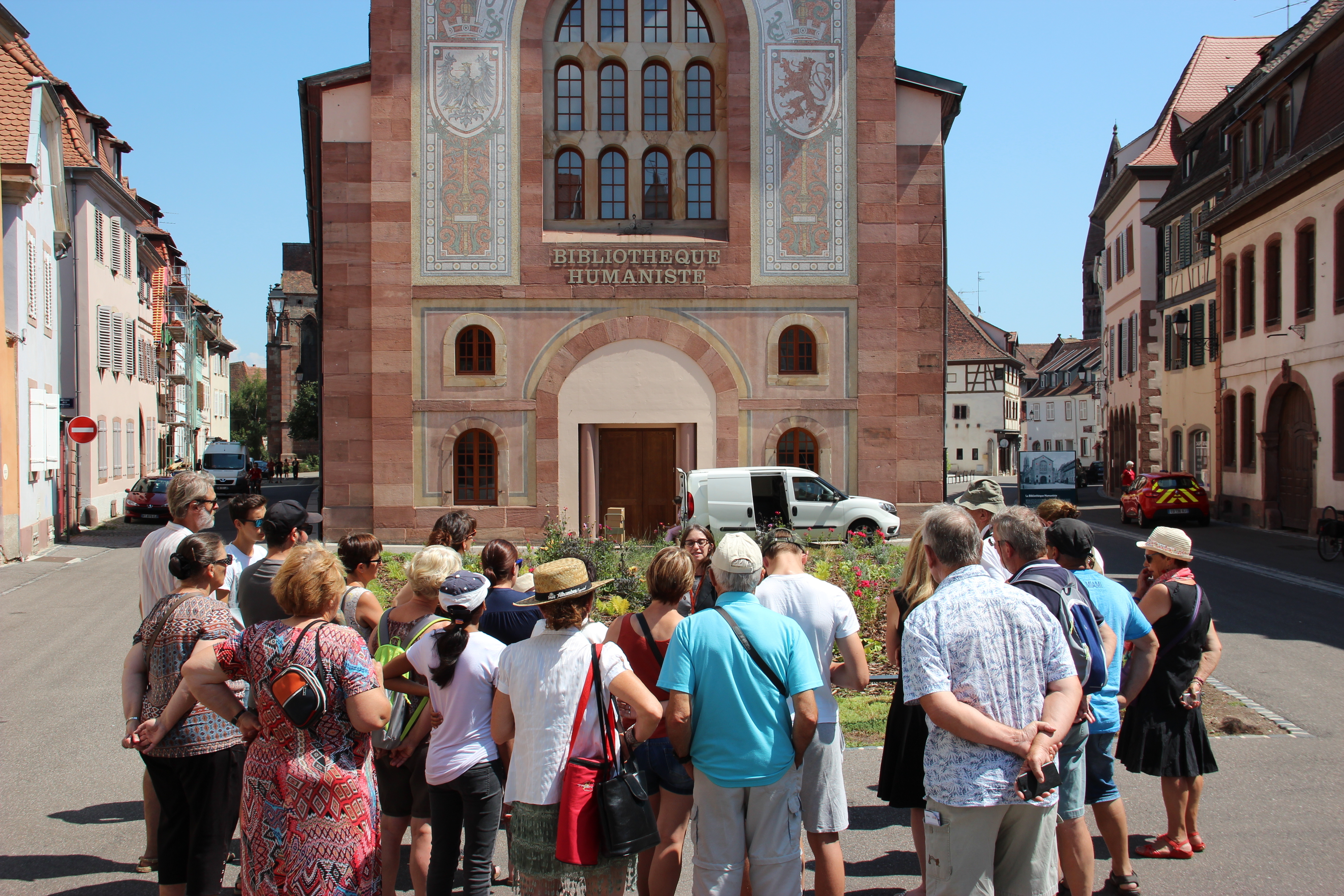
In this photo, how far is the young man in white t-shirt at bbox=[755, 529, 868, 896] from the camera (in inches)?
195

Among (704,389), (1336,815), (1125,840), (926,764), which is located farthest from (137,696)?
(704,389)

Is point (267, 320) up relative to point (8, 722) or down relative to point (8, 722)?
up

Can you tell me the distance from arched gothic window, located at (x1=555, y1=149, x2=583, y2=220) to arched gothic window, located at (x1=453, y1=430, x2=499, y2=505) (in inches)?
191

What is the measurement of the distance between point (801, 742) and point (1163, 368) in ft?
131

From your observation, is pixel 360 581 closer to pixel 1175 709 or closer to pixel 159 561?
pixel 159 561

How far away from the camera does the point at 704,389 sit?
2286cm

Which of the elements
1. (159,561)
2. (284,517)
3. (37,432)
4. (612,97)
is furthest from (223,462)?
(284,517)

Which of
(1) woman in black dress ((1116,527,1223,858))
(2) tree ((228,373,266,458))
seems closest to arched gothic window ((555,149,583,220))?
(1) woman in black dress ((1116,527,1223,858))

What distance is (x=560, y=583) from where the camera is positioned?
4.41 metres

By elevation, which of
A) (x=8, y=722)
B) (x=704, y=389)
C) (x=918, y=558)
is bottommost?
(x=8, y=722)

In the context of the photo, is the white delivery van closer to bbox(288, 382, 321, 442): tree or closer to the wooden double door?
the wooden double door

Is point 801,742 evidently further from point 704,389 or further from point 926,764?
point 704,389

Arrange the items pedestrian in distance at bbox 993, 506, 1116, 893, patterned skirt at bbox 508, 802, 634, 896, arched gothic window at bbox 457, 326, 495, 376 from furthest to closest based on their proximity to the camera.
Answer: arched gothic window at bbox 457, 326, 495, 376 < pedestrian in distance at bbox 993, 506, 1116, 893 < patterned skirt at bbox 508, 802, 634, 896

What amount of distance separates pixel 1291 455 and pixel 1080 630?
2742 centimetres
